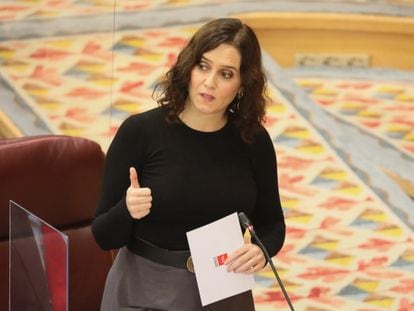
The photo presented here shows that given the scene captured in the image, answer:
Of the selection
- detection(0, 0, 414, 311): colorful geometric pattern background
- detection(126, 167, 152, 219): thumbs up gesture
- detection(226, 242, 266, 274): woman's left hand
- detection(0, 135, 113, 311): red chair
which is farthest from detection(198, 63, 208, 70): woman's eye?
detection(0, 0, 414, 311): colorful geometric pattern background

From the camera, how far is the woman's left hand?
1.78 meters

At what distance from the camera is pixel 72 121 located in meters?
3.88

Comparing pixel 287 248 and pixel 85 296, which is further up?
pixel 85 296

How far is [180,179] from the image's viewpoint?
183cm

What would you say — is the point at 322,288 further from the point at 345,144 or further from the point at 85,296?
the point at 85,296

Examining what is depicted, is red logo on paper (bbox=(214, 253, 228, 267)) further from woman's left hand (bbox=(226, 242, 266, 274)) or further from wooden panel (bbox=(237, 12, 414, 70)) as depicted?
wooden panel (bbox=(237, 12, 414, 70))

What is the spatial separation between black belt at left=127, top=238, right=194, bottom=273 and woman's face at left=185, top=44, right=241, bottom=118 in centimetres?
32

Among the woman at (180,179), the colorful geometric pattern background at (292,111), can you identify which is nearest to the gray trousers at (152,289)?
the woman at (180,179)

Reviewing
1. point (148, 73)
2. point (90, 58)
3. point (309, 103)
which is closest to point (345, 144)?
point (309, 103)

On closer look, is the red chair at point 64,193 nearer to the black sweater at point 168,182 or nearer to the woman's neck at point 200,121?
the black sweater at point 168,182

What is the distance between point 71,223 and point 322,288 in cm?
148

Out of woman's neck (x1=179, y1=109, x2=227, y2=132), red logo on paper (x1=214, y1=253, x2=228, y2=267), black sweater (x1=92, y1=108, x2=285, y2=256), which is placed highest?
woman's neck (x1=179, y1=109, x2=227, y2=132)

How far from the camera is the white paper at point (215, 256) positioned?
1.76 meters

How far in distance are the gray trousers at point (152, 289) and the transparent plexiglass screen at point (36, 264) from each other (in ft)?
0.68
